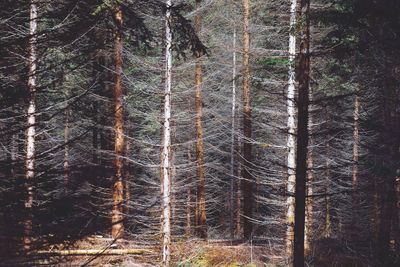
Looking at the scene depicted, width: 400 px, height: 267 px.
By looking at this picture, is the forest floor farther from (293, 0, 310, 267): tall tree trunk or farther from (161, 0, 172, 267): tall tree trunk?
(293, 0, 310, 267): tall tree trunk

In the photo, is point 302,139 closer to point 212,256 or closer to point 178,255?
point 212,256

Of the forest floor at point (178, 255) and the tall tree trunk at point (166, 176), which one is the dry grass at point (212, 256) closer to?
the forest floor at point (178, 255)

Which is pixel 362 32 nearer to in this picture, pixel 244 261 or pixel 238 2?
pixel 238 2

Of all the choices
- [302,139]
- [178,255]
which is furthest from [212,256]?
[302,139]

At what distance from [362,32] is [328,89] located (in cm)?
761

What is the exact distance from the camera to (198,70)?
16.1 m

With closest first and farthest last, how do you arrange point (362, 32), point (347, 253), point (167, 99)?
point (167, 99) < point (362, 32) < point (347, 253)

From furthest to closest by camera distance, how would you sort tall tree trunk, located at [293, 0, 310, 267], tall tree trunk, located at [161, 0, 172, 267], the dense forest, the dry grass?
the dry grass < tall tree trunk, located at [161, 0, 172, 267] < tall tree trunk, located at [293, 0, 310, 267] < the dense forest

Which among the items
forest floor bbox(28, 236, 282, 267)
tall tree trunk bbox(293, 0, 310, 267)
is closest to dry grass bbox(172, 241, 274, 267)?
forest floor bbox(28, 236, 282, 267)

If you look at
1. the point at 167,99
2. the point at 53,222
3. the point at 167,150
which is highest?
the point at 167,99

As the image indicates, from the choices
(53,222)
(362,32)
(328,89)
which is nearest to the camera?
(53,222)

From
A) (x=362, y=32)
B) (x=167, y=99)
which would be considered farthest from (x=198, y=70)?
(x=362, y=32)

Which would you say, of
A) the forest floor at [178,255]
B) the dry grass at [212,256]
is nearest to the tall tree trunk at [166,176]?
the forest floor at [178,255]

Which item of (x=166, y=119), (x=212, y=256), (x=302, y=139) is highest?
(x=166, y=119)
